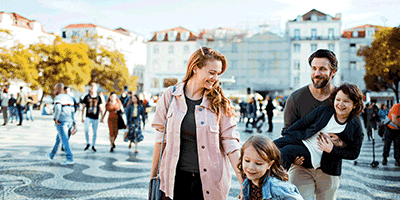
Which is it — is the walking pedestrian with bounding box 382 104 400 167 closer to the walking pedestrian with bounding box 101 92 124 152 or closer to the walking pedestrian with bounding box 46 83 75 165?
the walking pedestrian with bounding box 101 92 124 152

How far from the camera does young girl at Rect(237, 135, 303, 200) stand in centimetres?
211

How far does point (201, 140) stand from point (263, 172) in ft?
2.12

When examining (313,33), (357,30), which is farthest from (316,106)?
(357,30)

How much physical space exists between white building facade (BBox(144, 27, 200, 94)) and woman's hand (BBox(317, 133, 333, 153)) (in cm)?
5891

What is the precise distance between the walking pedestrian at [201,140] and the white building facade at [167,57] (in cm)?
5877

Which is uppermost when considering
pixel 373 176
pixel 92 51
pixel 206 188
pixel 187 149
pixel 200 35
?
pixel 200 35

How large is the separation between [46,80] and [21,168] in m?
28.6

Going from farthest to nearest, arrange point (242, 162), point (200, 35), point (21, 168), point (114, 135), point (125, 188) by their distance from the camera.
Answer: point (200, 35), point (114, 135), point (21, 168), point (125, 188), point (242, 162)

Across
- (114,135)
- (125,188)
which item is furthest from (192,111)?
(114,135)

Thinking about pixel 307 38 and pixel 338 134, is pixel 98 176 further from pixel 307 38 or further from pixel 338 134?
pixel 307 38

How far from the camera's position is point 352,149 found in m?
2.72

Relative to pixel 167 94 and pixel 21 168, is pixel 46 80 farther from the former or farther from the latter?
pixel 167 94

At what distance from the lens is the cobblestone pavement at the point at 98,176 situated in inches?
215

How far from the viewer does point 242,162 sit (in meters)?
2.24
